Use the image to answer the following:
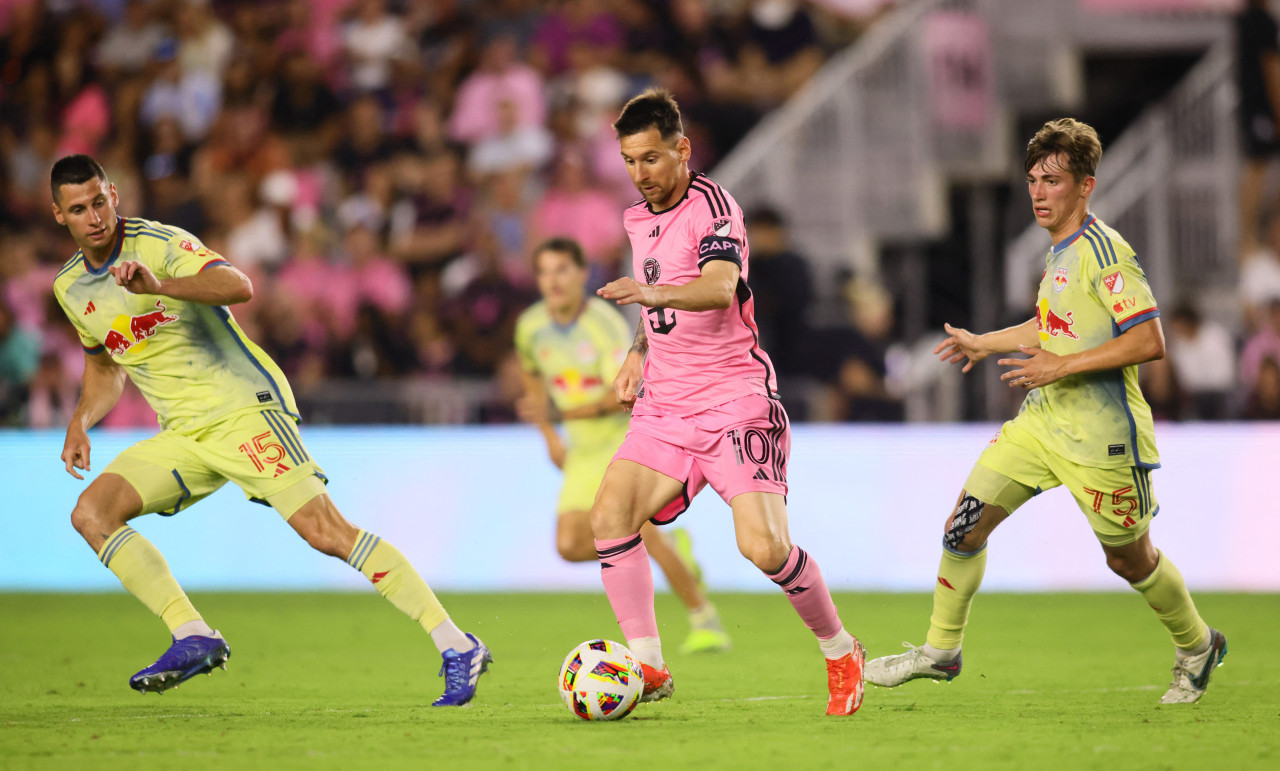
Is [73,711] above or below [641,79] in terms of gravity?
below

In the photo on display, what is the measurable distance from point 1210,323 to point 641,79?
19.9 feet

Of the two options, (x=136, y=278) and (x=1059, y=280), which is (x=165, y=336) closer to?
(x=136, y=278)

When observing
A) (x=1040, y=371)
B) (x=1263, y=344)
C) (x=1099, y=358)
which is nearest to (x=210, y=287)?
(x=1040, y=371)

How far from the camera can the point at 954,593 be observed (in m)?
6.57

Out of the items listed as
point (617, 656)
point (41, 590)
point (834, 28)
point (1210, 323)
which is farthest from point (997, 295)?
point (617, 656)

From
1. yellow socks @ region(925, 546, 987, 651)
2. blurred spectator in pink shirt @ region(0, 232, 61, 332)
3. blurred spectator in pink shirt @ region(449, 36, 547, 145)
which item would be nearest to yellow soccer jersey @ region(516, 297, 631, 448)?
yellow socks @ region(925, 546, 987, 651)

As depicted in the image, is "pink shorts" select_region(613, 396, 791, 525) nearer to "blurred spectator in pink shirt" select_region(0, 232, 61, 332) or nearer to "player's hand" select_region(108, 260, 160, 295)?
"player's hand" select_region(108, 260, 160, 295)

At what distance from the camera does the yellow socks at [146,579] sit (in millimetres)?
6504

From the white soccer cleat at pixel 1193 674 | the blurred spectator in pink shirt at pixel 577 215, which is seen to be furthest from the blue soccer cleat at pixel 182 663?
the blurred spectator in pink shirt at pixel 577 215

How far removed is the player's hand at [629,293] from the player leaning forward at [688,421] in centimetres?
37

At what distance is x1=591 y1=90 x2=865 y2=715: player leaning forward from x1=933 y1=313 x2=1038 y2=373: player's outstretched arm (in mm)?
773

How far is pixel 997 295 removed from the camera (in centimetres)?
1517

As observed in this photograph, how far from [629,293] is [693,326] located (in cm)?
71

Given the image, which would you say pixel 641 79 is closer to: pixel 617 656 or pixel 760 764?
pixel 617 656
